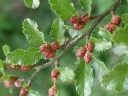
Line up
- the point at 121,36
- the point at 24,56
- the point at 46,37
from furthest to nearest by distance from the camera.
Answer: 1. the point at 46,37
2. the point at 24,56
3. the point at 121,36

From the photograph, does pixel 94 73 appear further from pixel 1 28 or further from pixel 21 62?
pixel 1 28

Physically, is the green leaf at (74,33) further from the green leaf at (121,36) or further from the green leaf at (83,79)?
the green leaf at (121,36)

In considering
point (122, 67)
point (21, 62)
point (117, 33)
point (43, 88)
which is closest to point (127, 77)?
point (122, 67)

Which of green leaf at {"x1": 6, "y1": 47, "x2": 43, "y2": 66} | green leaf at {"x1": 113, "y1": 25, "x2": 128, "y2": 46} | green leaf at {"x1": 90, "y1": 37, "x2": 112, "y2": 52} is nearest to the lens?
green leaf at {"x1": 113, "y1": 25, "x2": 128, "y2": 46}

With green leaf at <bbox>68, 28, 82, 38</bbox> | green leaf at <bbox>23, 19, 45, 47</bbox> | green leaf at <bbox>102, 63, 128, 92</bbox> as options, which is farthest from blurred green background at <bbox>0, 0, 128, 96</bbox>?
green leaf at <bbox>102, 63, 128, 92</bbox>

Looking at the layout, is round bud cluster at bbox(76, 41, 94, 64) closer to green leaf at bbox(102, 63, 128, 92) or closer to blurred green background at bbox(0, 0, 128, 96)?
green leaf at bbox(102, 63, 128, 92)

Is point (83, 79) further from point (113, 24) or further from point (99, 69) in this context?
point (113, 24)

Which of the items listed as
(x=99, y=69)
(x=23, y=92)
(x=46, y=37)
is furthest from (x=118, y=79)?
(x=46, y=37)
